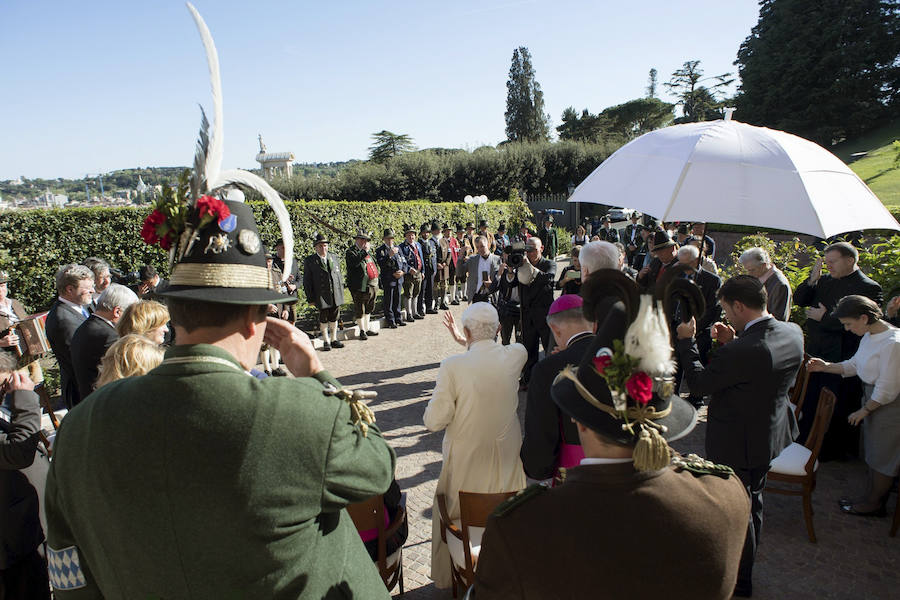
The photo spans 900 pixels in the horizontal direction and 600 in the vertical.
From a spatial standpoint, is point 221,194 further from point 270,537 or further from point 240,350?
point 270,537

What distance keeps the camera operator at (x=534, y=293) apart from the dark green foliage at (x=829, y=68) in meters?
39.7

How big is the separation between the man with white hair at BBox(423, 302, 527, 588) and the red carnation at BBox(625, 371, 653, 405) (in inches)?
76.4

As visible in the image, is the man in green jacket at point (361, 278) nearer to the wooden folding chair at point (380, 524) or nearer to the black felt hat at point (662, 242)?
the black felt hat at point (662, 242)

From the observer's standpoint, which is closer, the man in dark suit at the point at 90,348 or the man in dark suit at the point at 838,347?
the man in dark suit at the point at 90,348

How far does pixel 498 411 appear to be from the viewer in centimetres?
335

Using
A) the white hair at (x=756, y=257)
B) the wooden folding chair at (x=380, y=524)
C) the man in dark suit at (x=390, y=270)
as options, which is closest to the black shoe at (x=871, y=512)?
the white hair at (x=756, y=257)

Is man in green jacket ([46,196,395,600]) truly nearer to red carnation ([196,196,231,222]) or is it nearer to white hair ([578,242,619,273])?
red carnation ([196,196,231,222])

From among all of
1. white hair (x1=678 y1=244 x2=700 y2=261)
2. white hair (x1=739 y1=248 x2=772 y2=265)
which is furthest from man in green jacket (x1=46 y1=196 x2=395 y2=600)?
white hair (x1=678 y1=244 x2=700 y2=261)

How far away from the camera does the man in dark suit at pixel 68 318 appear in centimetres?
447

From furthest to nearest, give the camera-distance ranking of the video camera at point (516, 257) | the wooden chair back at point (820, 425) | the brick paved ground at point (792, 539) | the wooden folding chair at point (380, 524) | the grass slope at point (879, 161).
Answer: the grass slope at point (879, 161), the video camera at point (516, 257), the wooden chair back at point (820, 425), the brick paved ground at point (792, 539), the wooden folding chair at point (380, 524)

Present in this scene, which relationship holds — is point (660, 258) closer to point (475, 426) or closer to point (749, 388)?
point (749, 388)

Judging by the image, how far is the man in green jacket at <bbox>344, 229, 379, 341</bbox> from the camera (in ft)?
34.4

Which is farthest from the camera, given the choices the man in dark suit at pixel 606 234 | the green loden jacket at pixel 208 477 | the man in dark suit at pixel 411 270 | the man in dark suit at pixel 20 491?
the man in dark suit at pixel 606 234

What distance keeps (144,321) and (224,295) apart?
7.90 feet
